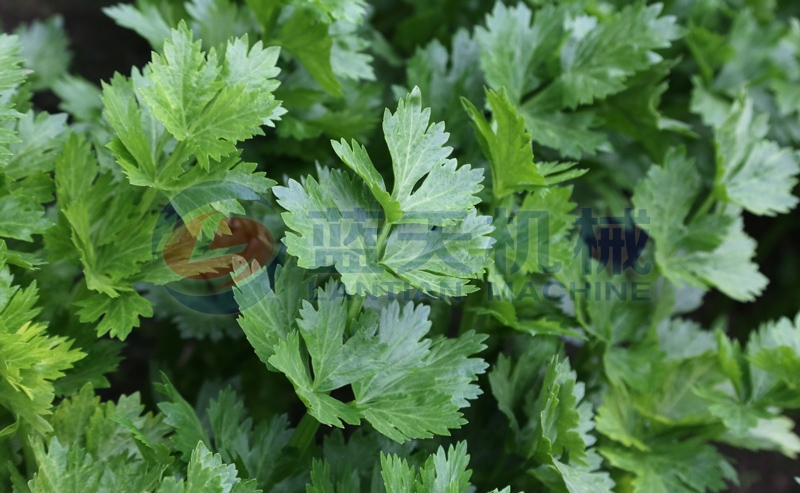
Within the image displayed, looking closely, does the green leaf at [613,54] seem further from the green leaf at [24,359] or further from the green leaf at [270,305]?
the green leaf at [24,359]

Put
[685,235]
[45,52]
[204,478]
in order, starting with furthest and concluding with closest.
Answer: [45,52] < [685,235] < [204,478]

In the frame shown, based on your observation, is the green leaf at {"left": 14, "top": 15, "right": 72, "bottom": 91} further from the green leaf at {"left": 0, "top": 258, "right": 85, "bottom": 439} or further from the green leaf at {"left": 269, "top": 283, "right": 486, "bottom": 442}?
the green leaf at {"left": 269, "top": 283, "right": 486, "bottom": 442}

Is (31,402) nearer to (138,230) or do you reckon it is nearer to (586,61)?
(138,230)

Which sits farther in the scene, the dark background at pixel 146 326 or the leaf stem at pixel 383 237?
the dark background at pixel 146 326

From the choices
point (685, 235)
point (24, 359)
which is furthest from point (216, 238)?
point (685, 235)

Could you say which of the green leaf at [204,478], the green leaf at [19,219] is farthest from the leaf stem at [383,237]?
the green leaf at [19,219]

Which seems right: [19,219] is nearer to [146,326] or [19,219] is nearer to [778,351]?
[146,326]
